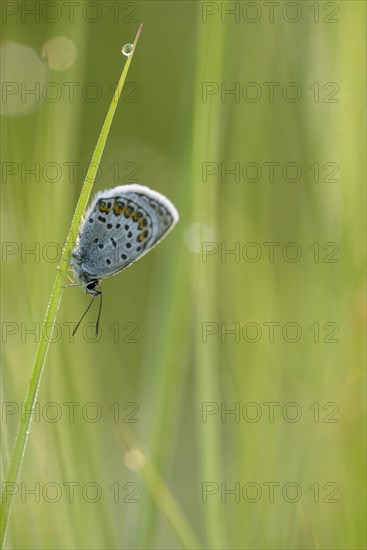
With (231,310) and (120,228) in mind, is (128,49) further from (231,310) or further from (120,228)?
(231,310)

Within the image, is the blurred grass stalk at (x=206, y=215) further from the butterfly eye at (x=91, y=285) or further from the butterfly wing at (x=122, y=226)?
the butterfly eye at (x=91, y=285)

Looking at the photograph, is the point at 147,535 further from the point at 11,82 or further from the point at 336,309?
the point at 11,82

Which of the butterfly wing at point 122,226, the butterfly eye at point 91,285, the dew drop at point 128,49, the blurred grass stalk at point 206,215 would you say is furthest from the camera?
the butterfly eye at point 91,285

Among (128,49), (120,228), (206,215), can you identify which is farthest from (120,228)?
(128,49)

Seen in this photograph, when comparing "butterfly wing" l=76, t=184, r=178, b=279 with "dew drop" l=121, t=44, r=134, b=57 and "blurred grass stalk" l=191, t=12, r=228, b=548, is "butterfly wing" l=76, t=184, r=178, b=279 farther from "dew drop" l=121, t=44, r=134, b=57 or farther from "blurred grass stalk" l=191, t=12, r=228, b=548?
"dew drop" l=121, t=44, r=134, b=57

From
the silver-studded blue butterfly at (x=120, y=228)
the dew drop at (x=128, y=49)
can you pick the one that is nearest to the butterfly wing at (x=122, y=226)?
the silver-studded blue butterfly at (x=120, y=228)

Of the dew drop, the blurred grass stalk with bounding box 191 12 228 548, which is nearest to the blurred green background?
the blurred grass stalk with bounding box 191 12 228 548
